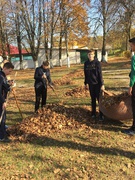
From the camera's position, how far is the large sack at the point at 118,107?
5422 mm

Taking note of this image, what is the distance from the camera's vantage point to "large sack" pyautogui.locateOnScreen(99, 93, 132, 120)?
5.42 meters

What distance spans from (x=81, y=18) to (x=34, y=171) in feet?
96.8

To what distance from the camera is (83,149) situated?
4473 millimetres

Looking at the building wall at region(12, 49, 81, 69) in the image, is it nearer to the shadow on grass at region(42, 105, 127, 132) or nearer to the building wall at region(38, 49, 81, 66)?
the building wall at region(38, 49, 81, 66)

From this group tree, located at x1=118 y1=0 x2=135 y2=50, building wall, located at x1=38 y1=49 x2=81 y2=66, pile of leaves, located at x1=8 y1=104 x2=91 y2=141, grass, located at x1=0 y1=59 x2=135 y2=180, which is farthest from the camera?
building wall, located at x1=38 y1=49 x2=81 y2=66

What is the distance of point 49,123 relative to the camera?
18.2 ft

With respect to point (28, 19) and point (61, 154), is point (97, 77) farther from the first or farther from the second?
point (28, 19)

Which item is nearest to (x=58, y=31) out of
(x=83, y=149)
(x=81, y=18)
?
(x=81, y=18)

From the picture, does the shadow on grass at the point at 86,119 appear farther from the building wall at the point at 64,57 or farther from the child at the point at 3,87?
the building wall at the point at 64,57

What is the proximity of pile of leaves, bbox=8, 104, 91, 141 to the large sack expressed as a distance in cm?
66

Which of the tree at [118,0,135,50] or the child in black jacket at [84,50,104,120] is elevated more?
the tree at [118,0,135,50]

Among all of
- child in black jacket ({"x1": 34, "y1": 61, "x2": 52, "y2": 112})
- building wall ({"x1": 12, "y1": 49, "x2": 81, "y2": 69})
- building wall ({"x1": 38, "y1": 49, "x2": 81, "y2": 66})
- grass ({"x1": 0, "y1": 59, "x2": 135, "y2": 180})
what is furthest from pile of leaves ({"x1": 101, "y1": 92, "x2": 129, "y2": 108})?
building wall ({"x1": 38, "y1": 49, "x2": 81, "y2": 66})

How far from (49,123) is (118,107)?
1782mm

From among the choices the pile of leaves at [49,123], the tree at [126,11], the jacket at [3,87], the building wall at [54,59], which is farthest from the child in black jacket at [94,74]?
the building wall at [54,59]
